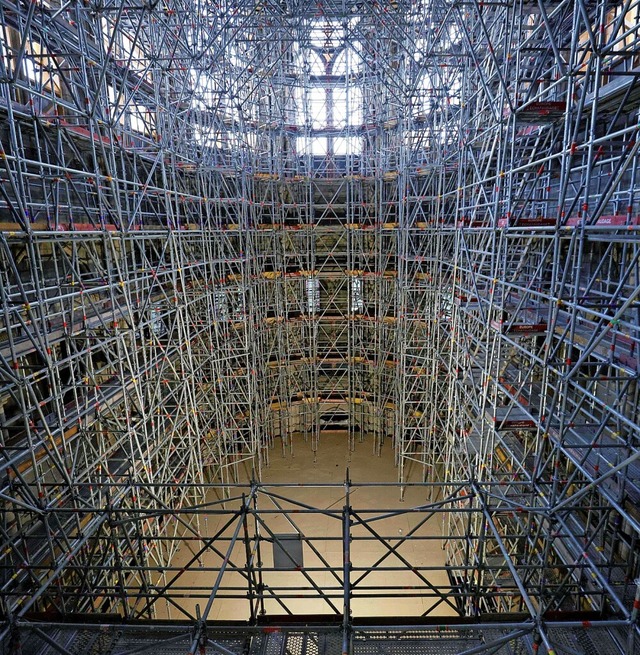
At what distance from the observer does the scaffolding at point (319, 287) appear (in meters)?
6.34

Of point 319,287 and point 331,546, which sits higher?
point 319,287

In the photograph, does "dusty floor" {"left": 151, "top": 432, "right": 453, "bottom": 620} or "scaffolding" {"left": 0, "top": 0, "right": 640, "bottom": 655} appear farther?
"dusty floor" {"left": 151, "top": 432, "right": 453, "bottom": 620}

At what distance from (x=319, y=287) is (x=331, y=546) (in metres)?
9.50

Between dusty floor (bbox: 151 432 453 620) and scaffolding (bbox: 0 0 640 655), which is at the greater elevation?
scaffolding (bbox: 0 0 640 655)

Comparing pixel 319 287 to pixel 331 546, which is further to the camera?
pixel 319 287

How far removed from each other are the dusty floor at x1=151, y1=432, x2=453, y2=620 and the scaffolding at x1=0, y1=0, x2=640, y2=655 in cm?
48

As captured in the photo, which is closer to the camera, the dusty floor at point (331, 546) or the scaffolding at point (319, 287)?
the scaffolding at point (319, 287)

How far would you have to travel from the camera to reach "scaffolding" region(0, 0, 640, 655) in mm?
6340

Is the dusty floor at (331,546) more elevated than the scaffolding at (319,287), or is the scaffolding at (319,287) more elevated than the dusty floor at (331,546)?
the scaffolding at (319,287)

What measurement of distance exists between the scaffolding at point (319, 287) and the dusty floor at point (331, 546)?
0.48 meters

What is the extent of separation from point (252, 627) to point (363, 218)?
46.2 ft

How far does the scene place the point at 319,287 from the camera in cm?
1864

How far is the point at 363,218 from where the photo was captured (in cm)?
1744

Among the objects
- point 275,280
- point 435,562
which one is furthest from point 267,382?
point 435,562
